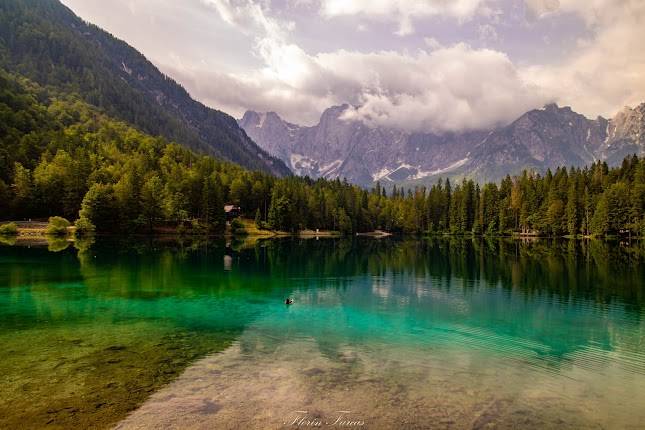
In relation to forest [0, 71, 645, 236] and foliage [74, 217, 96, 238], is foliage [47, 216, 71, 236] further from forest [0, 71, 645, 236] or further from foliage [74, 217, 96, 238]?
forest [0, 71, 645, 236]

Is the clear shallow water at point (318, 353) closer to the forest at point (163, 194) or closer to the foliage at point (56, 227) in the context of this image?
the foliage at point (56, 227)

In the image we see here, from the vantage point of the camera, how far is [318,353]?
26.1 m

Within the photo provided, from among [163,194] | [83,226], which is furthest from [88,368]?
[163,194]

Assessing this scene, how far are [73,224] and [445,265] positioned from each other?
401 feet

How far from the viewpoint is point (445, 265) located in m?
78.6

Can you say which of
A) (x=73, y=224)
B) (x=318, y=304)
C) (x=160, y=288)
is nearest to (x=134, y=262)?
(x=160, y=288)
